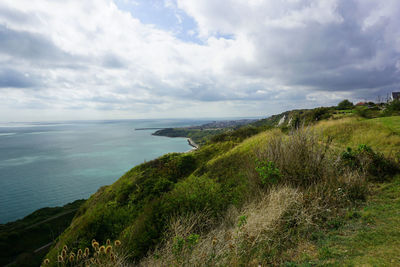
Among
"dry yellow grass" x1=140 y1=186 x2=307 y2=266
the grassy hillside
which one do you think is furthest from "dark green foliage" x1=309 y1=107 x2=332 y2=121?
"dry yellow grass" x1=140 y1=186 x2=307 y2=266

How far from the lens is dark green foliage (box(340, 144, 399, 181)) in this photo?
6891 millimetres

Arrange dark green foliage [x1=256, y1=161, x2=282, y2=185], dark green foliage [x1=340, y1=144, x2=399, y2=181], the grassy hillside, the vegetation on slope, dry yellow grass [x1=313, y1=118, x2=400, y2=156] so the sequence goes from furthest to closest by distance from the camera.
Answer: the vegetation on slope < dry yellow grass [x1=313, y1=118, x2=400, y2=156] < dark green foliage [x1=340, y1=144, x2=399, y2=181] < dark green foliage [x1=256, y1=161, x2=282, y2=185] < the grassy hillside

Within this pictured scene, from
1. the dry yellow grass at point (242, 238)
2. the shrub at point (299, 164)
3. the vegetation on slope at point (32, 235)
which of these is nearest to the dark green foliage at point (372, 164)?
the shrub at point (299, 164)

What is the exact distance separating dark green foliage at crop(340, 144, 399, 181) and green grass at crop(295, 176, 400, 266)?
6.99 feet

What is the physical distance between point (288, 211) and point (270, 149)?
221cm

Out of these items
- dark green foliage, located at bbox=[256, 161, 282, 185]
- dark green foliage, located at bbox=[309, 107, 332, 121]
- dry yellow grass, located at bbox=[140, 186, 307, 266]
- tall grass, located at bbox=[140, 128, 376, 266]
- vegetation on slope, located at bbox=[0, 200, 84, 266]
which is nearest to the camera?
dry yellow grass, located at bbox=[140, 186, 307, 266]

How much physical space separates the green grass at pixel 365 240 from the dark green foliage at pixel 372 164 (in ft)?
6.99

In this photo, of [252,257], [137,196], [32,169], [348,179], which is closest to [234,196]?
[252,257]

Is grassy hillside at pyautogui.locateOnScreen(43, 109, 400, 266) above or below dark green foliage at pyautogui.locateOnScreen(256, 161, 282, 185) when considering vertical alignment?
below

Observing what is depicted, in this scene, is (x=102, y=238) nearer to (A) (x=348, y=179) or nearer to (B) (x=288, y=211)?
(B) (x=288, y=211)

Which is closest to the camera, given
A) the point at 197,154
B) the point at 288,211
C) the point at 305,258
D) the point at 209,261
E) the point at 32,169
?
the point at 305,258

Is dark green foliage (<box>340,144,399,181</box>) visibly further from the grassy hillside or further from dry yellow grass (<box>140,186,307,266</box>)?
dry yellow grass (<box>140,186,307,266</box>)

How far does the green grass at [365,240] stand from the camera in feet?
9.93

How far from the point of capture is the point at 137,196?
10.1 meters
